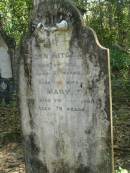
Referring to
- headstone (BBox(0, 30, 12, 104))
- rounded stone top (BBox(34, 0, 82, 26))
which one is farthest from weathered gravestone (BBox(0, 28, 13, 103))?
rounded stone top (BBox(34, 0, 82, 26))

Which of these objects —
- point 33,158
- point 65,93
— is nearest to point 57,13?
point 65,93

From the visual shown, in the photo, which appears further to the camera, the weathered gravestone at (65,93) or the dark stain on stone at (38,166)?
the dark stain on stone at (38,166)

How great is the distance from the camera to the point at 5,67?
32.3 feet

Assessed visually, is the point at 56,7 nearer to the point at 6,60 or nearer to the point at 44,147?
the point at 44,147

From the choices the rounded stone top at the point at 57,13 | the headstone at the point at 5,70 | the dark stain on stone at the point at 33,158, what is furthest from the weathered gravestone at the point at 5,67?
the rounded stone top at the point at 57,13

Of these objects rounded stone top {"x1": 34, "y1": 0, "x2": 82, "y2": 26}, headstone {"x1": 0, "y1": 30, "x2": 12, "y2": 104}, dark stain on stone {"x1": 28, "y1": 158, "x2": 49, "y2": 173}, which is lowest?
dark stain on stone {"x1": 28, "y1": 158, "x2": 49, "y2": 173}

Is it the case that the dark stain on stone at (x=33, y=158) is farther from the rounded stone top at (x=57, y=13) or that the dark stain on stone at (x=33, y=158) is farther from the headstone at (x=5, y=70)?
the headstone at (x=5, y=70)

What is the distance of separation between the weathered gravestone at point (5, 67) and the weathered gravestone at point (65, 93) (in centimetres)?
511

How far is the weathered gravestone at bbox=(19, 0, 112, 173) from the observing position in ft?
14.4

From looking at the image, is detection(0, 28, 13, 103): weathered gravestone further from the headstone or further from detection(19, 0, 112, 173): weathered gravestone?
detection(19, 0, 112, 173): weathered gravestone

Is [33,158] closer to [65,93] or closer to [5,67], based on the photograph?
[65,93]

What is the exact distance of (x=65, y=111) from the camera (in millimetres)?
4621

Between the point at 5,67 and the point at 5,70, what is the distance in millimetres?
68

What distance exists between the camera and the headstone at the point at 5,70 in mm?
9805
